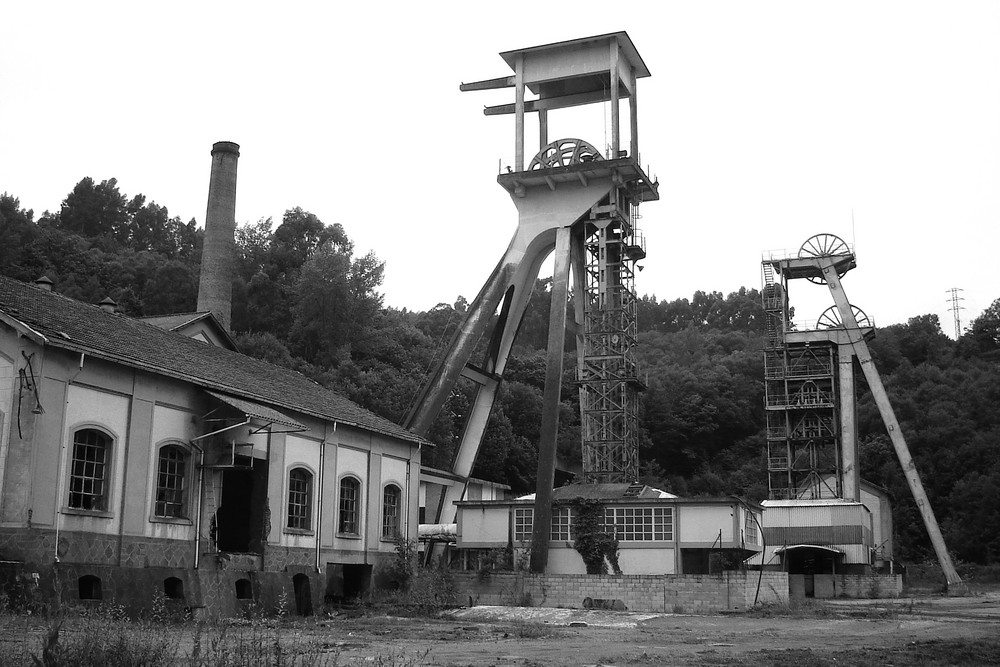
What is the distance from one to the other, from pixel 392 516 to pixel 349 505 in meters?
2.33

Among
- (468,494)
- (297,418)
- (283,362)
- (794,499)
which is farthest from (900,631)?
(283,362)

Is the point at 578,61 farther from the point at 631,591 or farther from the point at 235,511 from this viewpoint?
the point at 235,511

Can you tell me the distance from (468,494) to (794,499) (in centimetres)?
1631

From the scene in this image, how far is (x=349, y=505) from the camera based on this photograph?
27891 mm

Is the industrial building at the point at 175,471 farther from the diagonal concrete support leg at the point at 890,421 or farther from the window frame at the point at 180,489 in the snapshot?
the diagonal concrete support leg at the point at 890,421

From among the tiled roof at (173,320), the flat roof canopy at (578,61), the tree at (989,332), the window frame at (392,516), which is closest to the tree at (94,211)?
the flat roof canopy at (578,61)

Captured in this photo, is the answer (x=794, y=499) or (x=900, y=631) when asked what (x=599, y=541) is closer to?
(x=900, y=631)

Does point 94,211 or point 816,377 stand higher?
point 94,211

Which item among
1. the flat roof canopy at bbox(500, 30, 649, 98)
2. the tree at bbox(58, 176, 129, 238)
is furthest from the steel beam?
the tree at bbox(58, 176, 129, 238)

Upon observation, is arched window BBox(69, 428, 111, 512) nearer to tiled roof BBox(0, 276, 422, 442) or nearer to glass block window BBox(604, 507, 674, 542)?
tiled roof BBox(0, 276, 422, 442)

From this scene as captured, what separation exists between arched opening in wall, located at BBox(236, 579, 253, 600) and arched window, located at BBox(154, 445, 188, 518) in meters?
2.09

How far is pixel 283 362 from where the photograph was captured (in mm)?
60656

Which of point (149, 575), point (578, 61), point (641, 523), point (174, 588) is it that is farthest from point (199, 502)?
point (578, 61)

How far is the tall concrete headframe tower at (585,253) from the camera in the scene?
38.2 meters
